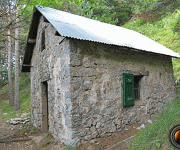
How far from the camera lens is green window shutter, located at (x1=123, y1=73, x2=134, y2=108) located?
5.03 meters

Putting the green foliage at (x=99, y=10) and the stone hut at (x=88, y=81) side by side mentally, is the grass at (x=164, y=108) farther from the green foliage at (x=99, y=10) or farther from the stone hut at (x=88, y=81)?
the green foliage at (x=99, y=10)

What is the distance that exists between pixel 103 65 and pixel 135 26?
38.1 ft

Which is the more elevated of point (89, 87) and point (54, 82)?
point (54, 82)

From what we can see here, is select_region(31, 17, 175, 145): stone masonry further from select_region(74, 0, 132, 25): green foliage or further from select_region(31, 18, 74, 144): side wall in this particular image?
select_region(74, 0, 132, 25): green foliage

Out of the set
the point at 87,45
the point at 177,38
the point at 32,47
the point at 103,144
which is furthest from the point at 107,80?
the point at 177,38

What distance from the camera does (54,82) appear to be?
16.1ft

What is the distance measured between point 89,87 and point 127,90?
1.65 m

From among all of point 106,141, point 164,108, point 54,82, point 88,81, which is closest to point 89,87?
point 88,81

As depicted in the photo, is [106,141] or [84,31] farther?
[84,31]

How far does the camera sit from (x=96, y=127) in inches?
168

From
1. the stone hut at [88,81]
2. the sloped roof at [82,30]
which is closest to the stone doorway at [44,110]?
the stone hut at [88,81]

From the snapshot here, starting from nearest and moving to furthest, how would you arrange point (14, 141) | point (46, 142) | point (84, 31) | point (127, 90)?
point (84, 31) → point (46, 142) → point (127, 90) → point (14, 141)

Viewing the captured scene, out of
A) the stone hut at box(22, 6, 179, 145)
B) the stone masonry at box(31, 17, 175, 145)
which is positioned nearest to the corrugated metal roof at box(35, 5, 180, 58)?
the stone hut at box(22, 6, 179, 145)

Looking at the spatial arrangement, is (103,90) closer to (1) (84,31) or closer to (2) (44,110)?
(1) (84,31)
